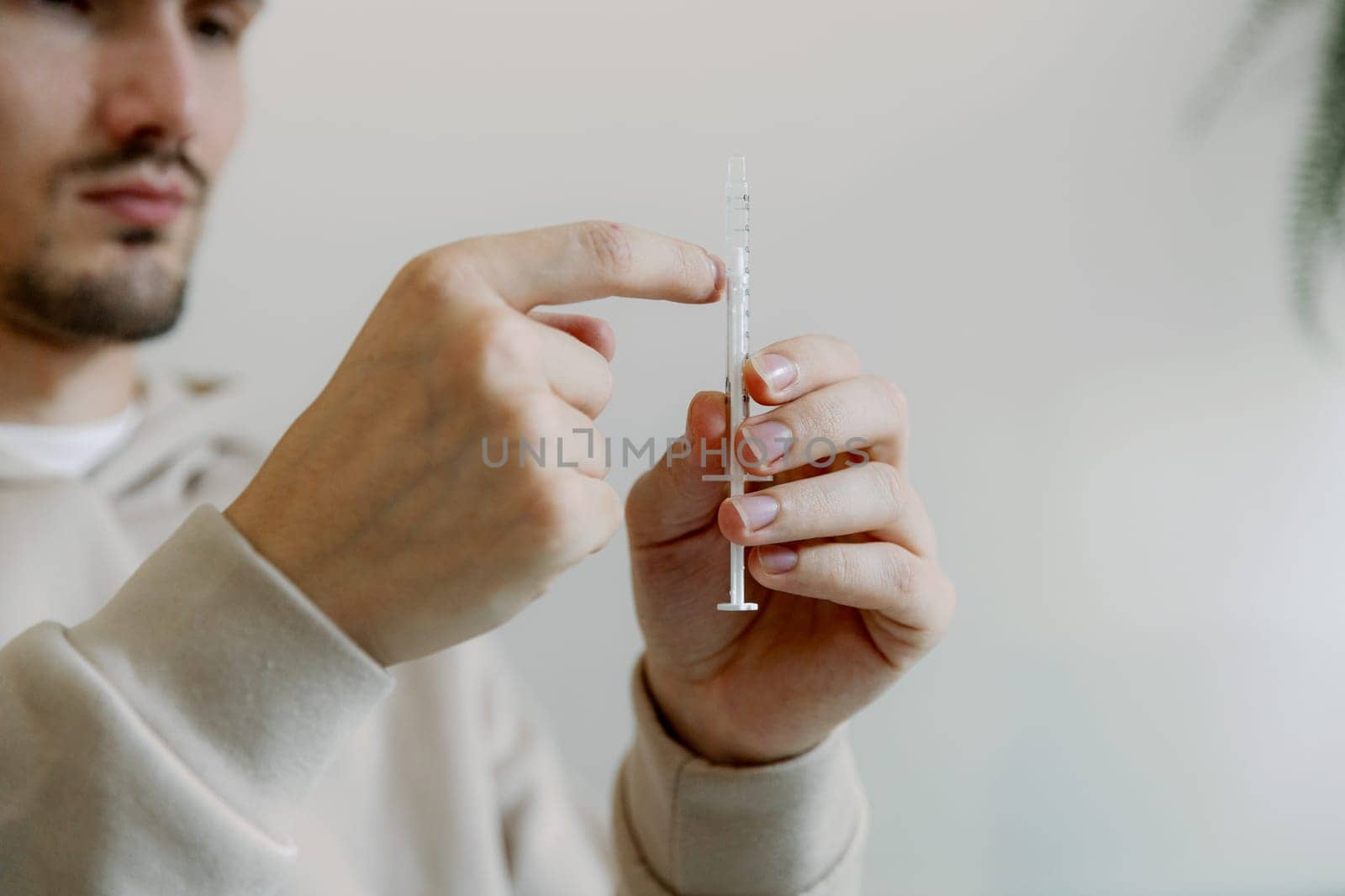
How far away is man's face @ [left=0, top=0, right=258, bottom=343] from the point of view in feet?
2.75

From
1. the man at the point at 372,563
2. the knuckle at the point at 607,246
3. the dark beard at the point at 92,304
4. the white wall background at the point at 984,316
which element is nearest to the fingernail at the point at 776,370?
the man at the point at 372,563

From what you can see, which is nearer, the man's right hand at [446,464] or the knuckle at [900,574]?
the man's right hand at [446,464]

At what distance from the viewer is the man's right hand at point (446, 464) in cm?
44

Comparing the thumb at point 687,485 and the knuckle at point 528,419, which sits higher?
the knuckle at point 528,419

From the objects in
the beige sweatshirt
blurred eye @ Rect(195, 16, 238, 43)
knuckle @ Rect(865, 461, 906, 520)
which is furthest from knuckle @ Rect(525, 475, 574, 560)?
blurred eye @ Rect(195, 16, 238, 43)

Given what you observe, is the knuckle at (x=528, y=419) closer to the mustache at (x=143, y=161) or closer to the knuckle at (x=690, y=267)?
the knuckle at (x=690, y=267)

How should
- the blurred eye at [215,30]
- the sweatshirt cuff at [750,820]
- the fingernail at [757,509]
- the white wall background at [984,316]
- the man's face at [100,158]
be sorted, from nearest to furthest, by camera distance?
1. the fingernail at [757,509]
2. the sweatshirt cuff at [750,820]
3. the man's face at [100,158]
4. the blurred eye at [215,30]
5. the white wall background at [984,316]

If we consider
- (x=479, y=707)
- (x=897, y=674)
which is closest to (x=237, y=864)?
(x=897, y=674)

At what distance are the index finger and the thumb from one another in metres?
0.11

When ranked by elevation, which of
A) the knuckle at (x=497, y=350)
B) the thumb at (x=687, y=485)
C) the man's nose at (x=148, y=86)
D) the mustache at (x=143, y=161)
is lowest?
the thumb at (x=687, y=485)

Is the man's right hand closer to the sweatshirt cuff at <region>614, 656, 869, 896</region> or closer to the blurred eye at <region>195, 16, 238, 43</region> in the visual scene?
the sweatshirt cuff at <region>614, 656, 869, 896</region>

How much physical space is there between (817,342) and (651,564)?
0.67 ft

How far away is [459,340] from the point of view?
436 millimetres

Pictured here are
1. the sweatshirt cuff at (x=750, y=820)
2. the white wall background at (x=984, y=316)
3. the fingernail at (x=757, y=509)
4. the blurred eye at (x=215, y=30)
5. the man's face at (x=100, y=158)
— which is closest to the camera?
the fingernail at (x=757, y=509)
